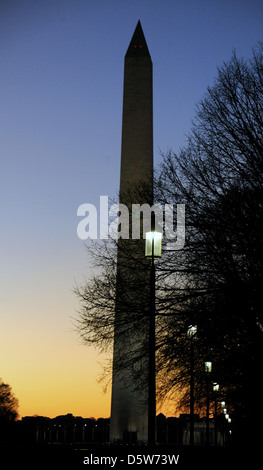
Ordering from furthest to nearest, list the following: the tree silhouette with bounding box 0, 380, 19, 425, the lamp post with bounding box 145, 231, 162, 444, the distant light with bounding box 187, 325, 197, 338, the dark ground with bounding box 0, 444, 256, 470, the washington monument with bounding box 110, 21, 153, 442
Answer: the tree silhouette with bounding box 0, 380, 19, 425
the washington monument with bounding box 110, 21, 153, 442
the distant light with bounding box 187, 325, 197, 338
the dark ground with bounding box 0, 444, 256, 470
the lamp post with bounding box 145, 231, 162, 444

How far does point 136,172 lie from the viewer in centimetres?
3131

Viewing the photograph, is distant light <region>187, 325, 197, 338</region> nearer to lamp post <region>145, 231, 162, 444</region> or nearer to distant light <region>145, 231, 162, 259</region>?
lamp post <region>145, 231, 162, 444</region>

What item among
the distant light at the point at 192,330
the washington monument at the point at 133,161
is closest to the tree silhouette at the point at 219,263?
the distant light at the point at 192,330

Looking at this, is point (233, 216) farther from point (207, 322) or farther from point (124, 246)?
point (124, 246)

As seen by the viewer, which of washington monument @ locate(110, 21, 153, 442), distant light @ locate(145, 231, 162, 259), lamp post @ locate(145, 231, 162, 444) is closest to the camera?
lamp post @ locate(145, 231, 162, 444)

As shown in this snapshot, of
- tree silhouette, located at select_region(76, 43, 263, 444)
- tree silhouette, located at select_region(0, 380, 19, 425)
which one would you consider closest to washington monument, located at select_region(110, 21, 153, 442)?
tree silhouette, located at select_region(76, 43, 263, 444)

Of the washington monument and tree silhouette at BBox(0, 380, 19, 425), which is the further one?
tree silhouette at BBox(0, 380, 19, 425)
